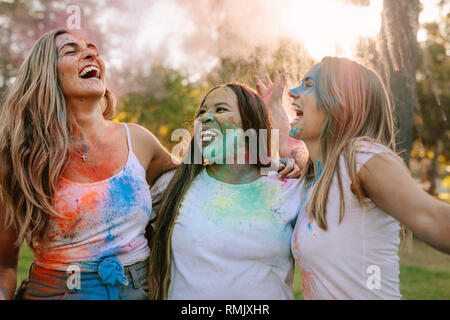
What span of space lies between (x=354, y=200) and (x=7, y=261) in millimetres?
1955

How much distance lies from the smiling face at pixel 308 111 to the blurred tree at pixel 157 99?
7.94 meters

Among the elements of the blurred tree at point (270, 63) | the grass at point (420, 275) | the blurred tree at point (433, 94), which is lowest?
the grass at point (420, 275)

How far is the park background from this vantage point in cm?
370

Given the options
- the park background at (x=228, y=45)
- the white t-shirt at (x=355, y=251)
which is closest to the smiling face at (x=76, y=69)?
the park background at (x=228, y=45)

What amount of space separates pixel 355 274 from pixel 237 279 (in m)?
0.61

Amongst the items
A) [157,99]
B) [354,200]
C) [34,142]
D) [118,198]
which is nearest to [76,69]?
[34,142]

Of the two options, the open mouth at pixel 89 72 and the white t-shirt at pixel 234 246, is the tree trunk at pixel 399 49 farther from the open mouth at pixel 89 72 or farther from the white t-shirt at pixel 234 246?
the open mouth at pixel 89 72

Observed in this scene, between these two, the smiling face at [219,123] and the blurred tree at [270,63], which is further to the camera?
the blurred tree at [270,63]

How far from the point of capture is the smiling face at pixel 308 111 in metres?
2.41

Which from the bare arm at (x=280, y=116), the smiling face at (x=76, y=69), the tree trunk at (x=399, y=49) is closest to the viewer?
the smiling face at (x=76, y=69)

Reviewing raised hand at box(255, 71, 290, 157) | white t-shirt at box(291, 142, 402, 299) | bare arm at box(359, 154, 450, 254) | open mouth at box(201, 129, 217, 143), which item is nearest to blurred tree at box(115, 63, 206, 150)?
raised hand at box(255, 71, 290, 157)

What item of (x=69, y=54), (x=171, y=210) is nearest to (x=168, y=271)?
(x=171, y=210)

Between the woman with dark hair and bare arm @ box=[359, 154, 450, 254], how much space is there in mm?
587

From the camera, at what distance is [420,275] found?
685 centimetres
